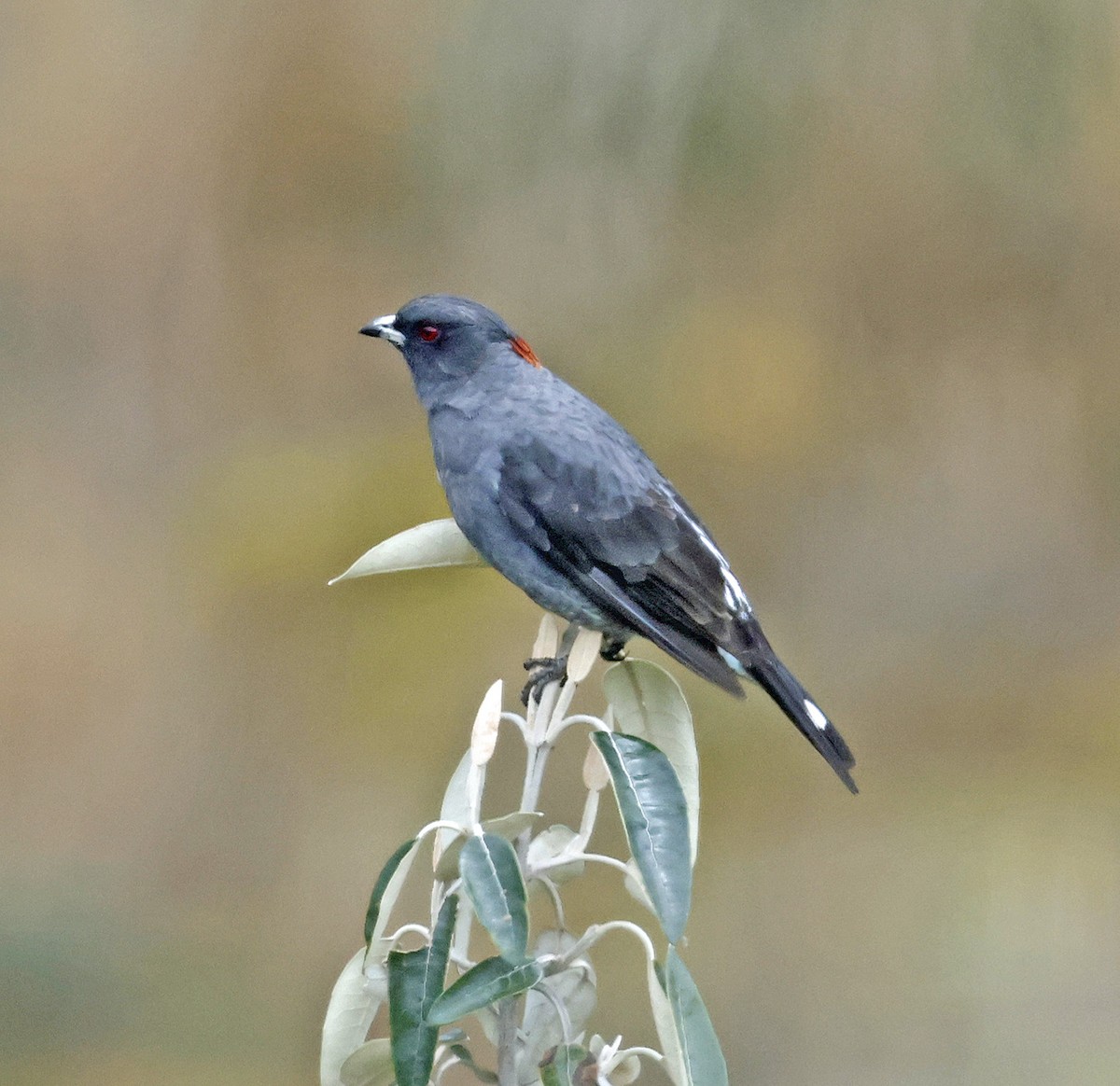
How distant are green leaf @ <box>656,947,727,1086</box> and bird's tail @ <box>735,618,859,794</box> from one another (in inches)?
19.4

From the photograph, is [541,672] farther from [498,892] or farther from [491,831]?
[498,892]

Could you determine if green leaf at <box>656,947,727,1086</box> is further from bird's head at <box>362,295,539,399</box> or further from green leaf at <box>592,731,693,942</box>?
bird's head at <box>362,295,539,399</box>

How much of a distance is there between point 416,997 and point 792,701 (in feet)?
2.48

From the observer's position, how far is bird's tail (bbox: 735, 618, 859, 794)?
209 centimetres

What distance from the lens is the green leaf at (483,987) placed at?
154 cm

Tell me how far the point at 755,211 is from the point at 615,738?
190 cm

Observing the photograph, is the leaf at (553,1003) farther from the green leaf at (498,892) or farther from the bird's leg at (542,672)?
the bird's leg at (542,672)

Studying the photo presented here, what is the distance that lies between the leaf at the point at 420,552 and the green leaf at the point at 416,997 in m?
0.48

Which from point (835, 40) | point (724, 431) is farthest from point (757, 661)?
point (835, 40)

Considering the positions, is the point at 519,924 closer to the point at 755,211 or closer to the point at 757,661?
the point at 757,661

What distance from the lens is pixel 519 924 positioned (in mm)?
1529

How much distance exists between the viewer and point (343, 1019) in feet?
5.87

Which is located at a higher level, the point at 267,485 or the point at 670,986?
the point at 267,485

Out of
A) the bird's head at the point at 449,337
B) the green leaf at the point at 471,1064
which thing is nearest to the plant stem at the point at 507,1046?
the green leaf at the point at 471,1064
